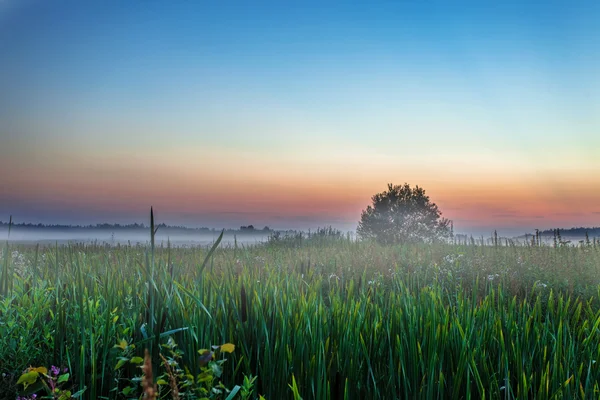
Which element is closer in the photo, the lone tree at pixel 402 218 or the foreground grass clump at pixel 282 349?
the foreground grass clump at pixel 282 349

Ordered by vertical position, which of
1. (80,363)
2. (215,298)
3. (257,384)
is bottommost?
(257,384)

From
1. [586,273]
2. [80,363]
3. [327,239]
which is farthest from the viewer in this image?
[327,239]

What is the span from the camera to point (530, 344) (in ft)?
A: 12.2

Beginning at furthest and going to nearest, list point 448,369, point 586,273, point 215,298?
1. point 586,273
2. point 215,298
3. point 448,369

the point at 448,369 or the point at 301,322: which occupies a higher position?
the point at 301,322

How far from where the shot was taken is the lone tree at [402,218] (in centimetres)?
1984

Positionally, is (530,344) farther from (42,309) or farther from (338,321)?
(42,309)

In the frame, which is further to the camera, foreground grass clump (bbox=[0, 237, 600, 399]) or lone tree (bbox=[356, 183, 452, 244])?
lone tree (bbox=[356, 183, 452, 244])

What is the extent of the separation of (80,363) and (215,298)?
1217 millimetres

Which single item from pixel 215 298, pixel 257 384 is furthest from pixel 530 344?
pixel 215 298

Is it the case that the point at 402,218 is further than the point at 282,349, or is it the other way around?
the point at 402,218

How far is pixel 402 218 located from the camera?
20062 mm

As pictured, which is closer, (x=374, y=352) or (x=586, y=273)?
(x=374, y=352)

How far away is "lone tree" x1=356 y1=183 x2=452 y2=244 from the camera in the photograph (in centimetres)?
1984
